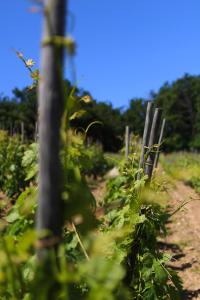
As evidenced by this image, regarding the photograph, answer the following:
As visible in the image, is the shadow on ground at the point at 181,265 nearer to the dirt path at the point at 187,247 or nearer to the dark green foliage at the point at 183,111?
the dirt path at the point at 187,247

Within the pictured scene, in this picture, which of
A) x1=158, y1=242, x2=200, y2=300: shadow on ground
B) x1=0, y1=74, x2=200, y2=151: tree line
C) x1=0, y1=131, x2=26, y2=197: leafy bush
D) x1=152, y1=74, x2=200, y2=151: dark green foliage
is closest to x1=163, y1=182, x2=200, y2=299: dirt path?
x1=158, y1=242, x2=200, y2=300: shadow on ground

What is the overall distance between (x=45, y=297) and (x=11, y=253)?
17 centimetres

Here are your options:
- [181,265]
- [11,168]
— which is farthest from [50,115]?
[11,168]

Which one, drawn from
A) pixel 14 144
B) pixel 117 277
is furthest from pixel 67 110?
pixel 14 144

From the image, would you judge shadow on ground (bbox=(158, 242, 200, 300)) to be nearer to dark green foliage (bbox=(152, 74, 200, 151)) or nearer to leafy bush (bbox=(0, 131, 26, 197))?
leafy bush (bbox=(0, 131, 26, 197))

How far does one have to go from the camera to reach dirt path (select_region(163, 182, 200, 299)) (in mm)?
6418

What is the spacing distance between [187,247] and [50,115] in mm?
7673

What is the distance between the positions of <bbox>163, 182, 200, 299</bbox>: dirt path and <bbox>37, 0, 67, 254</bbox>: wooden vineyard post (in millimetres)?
3142

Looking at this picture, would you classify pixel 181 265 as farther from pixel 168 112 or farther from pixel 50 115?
pixel 168 112

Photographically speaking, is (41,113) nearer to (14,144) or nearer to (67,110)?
(67,110)

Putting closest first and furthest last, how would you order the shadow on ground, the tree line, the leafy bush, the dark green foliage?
the shadow on ground → the leafy bush → the tree line → the dark green foliage

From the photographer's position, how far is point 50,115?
143 centimetres

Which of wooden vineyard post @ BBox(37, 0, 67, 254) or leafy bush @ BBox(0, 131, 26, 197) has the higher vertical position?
wooden vineyard post @ BBox(37, 0, 67, 254)

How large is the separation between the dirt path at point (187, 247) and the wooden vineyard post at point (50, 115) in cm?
314
